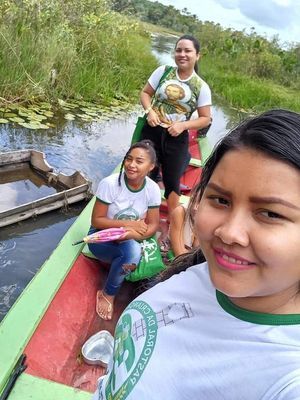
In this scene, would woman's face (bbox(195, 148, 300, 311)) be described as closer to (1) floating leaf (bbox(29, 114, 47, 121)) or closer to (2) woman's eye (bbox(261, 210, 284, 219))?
(2) woman's eye (bbox(261, 210, 284, 219))

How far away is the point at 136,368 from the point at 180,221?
2.08m

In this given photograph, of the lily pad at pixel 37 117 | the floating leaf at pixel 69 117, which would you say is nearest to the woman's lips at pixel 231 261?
the lily pad at pixel 37 117

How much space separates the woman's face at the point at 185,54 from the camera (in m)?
2.86

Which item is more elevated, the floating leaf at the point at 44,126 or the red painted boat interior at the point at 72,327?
the red painted boat interior at the point at 72,327

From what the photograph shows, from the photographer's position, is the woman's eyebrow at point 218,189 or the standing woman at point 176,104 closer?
the woman's eyebrow at point 218,189

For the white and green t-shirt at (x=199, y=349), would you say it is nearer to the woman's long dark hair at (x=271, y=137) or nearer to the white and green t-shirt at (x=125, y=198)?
the woman's long dark hair at (x=271, y=137)

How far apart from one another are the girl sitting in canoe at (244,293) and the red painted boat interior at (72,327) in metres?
1.22

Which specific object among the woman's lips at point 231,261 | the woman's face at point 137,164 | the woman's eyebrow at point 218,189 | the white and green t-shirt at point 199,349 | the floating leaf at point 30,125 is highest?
the woman's eyebrow at point 218,189

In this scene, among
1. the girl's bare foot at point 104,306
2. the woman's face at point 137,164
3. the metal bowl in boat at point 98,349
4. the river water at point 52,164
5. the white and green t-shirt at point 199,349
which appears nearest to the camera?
the white and green t-shirt at point 199,349

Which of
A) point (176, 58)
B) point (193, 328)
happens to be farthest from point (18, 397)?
point (176, 58)

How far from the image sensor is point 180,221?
2.84 m

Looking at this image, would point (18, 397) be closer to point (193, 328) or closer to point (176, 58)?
point (193, 328)

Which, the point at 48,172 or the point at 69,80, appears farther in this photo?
the point at 69,80

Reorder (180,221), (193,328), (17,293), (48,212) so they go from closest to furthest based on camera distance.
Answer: (193,328) → (180,221) → (17,293) → (48,212)
